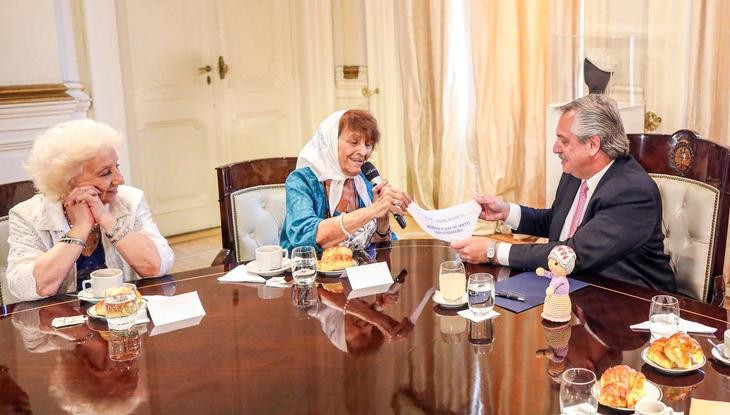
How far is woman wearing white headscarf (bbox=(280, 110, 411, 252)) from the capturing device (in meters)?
2.36

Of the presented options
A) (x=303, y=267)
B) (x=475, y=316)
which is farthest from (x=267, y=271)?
(x=475, y=316)

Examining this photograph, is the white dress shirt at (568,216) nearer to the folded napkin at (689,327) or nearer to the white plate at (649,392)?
the folded napkin at (689,327)

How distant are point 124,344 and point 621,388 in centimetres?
101

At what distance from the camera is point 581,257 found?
1.95 metres

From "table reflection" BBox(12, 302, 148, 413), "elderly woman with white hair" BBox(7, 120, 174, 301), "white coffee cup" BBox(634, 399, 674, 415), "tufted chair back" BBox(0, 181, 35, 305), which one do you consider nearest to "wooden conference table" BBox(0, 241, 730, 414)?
"table reflection" BBox(12, 302, 148, 413)

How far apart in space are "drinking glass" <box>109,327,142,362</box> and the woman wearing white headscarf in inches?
30.3

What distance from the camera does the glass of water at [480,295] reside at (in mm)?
1648

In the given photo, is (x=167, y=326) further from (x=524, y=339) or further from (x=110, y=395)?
(x=524, y=339)

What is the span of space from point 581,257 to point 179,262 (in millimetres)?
3245

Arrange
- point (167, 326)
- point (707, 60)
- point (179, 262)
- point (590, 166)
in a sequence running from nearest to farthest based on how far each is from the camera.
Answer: point (167, 326)
point (590, 166)
point (707, 60)
point (179, 262)

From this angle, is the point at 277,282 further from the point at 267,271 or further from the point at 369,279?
the point at 369,279

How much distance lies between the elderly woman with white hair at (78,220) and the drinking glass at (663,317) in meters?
1.37

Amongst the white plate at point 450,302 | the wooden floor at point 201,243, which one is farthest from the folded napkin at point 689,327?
the wooden floor at point 201,243

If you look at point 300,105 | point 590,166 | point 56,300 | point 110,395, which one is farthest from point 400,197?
point 300,105
